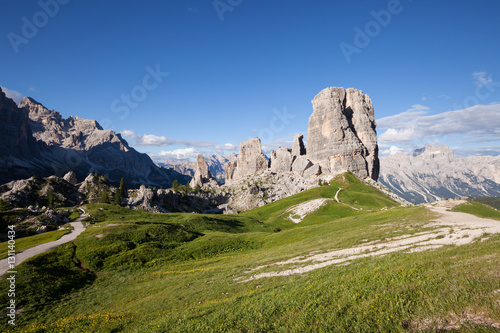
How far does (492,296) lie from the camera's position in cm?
1048

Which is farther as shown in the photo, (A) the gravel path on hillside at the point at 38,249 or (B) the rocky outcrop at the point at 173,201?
(B) the rocky outcrop at the point at 173,201

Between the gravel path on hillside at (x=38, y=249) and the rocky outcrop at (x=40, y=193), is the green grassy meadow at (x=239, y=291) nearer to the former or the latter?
the gravel path on hillside at (x=38, y=249)

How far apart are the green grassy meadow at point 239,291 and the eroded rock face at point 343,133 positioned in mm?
128370

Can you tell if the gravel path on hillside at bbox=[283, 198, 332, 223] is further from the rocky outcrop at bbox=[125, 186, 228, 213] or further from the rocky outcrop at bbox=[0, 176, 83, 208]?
the rocky outcrop at bbox=[0, 176, 83, 208]

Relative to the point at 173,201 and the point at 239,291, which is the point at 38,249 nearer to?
the point at 239,291

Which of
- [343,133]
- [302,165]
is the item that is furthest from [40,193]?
[343,133]

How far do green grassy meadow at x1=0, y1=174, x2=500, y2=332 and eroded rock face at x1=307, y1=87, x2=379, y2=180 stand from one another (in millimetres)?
128370

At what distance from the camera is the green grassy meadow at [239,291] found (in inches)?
439

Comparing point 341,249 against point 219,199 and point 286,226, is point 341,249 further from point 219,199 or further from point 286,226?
point 219,199

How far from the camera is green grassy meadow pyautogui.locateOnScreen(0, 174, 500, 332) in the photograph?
11.1m

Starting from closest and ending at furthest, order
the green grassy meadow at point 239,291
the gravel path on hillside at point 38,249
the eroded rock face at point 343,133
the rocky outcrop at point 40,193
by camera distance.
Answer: the green grassy meadow at point 239,291
the gravel path on hillside at point 38,249
the rocky outcrop at point 40,193
the eroded rock face at point 343,133

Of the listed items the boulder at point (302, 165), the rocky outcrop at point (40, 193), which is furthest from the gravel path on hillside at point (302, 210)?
the rocky outcrop at point (40, 193)

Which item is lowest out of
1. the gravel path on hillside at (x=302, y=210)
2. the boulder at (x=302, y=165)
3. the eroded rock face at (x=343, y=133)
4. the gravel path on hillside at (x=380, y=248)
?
the gravel path on hillside at (x=302, y=210)

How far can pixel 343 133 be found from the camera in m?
175
